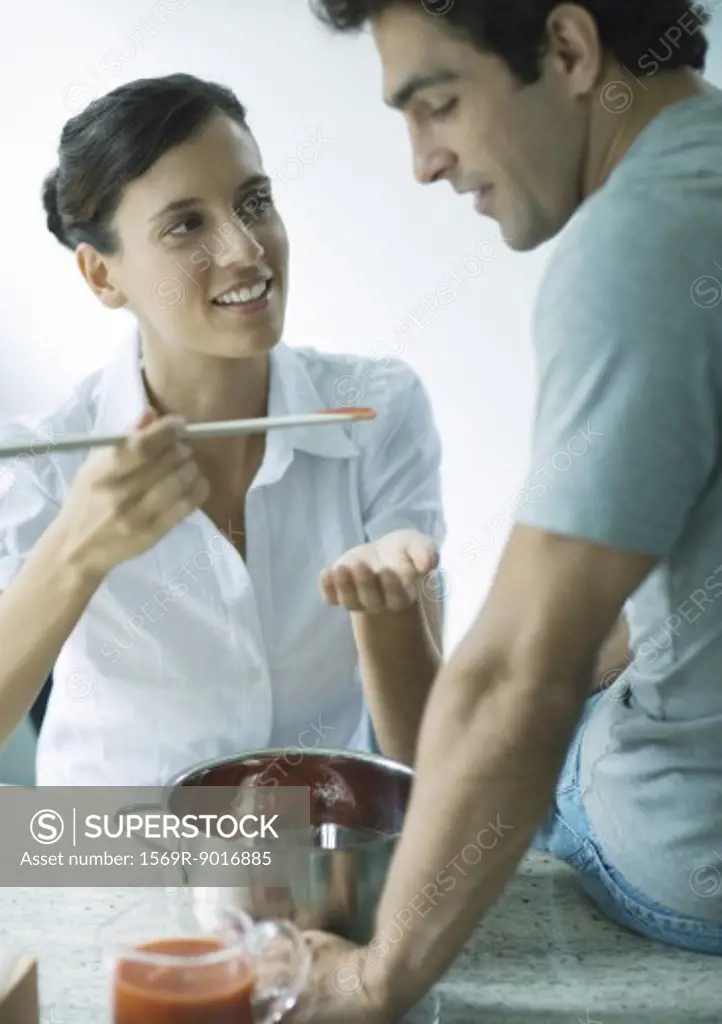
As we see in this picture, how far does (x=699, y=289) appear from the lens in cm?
49

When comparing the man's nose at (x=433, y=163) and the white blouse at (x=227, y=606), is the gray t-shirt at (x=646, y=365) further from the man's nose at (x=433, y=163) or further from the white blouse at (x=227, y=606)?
the white blouse at (x=227, y=606)

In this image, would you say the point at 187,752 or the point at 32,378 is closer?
the point at 187,752

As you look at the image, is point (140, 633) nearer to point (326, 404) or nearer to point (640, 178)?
point (326, 404)

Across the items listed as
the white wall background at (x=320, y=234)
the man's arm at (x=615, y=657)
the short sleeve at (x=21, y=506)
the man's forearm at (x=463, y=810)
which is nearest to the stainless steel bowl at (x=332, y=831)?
the man's forearm at (x=463, y=810)

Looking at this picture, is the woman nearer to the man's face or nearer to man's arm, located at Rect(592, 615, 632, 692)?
man's arm, located at Rect(592, 615, 632, 692)

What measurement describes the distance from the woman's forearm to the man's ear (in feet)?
0.75

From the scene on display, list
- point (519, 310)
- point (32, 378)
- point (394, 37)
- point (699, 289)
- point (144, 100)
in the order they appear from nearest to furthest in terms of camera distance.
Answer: point (699, 289)
point (394, 37)
point (144, 100)
point (32, 378)
point (519, 310)

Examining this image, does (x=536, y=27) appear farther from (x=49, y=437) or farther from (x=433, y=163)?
(x=49, y=437)

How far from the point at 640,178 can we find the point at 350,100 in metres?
0.96

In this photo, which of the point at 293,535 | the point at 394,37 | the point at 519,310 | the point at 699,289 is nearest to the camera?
the point at 699,289

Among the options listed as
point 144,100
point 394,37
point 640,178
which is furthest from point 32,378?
point 640,178

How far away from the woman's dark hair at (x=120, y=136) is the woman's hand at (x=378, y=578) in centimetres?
36

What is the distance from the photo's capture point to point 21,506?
90 centimetres

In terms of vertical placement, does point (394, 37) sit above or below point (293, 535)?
above
